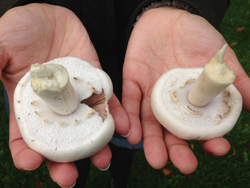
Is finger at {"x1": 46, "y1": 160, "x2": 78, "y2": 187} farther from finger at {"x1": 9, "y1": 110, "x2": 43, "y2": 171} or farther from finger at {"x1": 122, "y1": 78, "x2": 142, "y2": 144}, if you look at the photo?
finger at {"x1": 122, "y1": 78, "x2": 142, "y2": 144}

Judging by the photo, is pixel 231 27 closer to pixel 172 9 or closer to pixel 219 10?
pixel 219 10

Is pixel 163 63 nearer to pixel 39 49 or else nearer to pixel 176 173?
pixel 39 49

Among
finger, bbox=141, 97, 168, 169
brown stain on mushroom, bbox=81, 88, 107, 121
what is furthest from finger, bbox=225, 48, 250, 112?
brown stain on mushroom, bbox=81, 88, 107, 121

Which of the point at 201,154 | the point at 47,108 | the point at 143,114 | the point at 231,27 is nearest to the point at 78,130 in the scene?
the point at 47,108

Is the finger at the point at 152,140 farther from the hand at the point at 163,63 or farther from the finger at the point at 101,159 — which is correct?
the finger at the point at 101,159

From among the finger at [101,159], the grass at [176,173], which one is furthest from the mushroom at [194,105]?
the grass at [176,173]

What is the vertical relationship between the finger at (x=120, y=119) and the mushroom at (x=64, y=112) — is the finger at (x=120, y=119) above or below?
below
